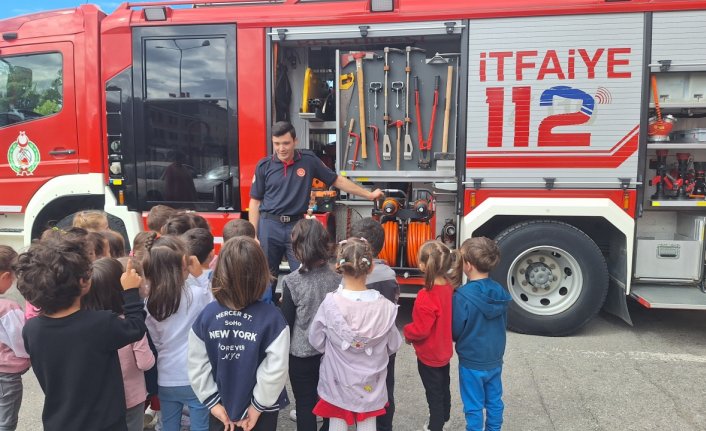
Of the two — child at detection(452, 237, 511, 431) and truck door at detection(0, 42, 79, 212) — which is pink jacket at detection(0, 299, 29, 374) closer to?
child at detection(452, 237, 511, 431)

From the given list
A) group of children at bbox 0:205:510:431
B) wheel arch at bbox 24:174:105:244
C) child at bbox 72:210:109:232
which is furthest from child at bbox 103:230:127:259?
wheel arch at bbox 24:174:105:244

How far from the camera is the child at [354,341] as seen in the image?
2.22 m

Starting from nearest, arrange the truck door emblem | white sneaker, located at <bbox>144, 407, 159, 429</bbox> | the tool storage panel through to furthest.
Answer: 1. white sneaker, located at <bbox>144, 407, 159, 429</bbox>
2. the tool storage panel
3. the truck door emblem

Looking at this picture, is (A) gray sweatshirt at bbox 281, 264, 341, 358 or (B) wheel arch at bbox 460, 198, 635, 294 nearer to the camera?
(A) gray sweatshirt at bbox 281, 264, 341, 358

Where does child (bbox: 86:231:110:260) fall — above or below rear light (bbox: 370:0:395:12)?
below

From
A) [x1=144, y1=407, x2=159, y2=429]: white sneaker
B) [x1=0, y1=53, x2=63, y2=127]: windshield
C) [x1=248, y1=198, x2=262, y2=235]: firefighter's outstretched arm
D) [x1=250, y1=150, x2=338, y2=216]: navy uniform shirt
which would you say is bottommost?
[x1=144, y1=407, x2=159, y2=429]: white sneaker

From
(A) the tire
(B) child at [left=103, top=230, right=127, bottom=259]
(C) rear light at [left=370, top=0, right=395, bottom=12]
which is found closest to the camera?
(B) child at [left=103, top=230, right=127, bottom=259]

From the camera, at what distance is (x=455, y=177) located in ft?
15.4

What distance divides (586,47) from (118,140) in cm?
447

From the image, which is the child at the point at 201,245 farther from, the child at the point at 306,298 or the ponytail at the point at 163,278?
the child at the point at 306,298

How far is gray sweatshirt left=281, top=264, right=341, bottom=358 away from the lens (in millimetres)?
2447

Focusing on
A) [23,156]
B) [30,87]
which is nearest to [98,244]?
[23,156]

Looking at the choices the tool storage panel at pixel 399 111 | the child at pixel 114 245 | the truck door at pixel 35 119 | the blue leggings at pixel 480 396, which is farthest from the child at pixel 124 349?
the truck door at pixel 35 119

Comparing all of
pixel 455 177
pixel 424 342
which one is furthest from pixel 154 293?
pixel 455 177
